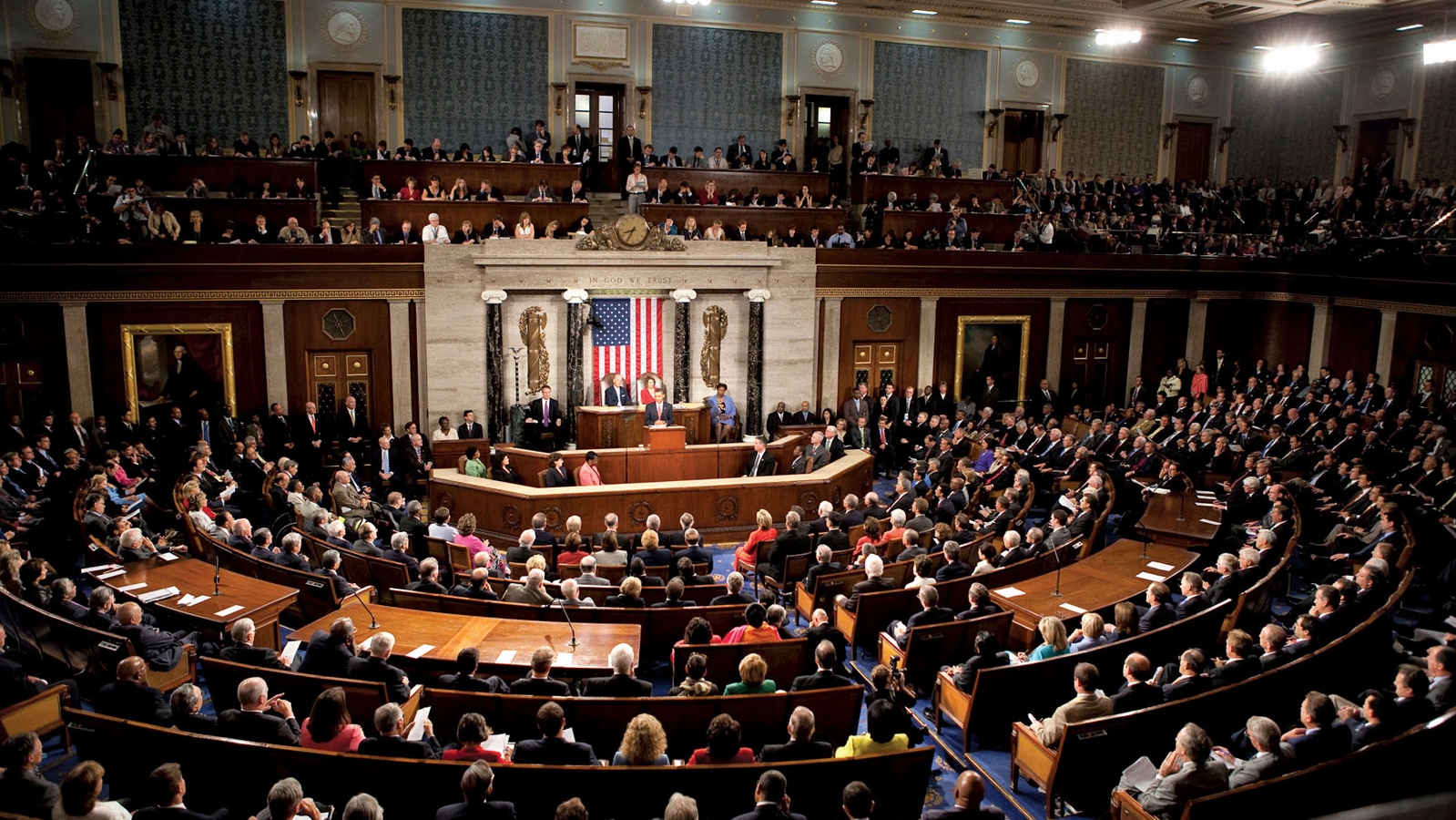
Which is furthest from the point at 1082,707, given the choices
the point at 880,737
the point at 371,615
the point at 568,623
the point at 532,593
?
the point at 371,615

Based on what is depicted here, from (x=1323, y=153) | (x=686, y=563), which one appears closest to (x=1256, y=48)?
(x=1323, y=153)

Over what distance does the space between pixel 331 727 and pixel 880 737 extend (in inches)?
121

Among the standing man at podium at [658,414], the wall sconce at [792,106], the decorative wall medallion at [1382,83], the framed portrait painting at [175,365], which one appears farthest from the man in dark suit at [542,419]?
the decorative wall medallion at [1382,83]

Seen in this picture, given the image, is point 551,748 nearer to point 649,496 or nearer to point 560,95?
point 649,496

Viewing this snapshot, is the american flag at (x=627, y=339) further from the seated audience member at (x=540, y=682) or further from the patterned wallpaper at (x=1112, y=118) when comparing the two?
the patterned wallpaper at (x=1112, y=118)

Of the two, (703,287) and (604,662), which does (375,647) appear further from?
(703,287)

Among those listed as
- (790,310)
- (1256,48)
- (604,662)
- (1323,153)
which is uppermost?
(1256,48)

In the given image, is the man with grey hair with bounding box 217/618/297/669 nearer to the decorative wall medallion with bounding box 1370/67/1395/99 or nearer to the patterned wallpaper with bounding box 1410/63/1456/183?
the patterned wallpaper with bounding box 1410/63/1456/183

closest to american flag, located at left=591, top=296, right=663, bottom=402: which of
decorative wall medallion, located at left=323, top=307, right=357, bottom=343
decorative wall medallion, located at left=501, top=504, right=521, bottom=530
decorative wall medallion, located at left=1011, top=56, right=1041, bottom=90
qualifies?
decorative wall medallion, located at left=323, top=307, right=357, bottom=343

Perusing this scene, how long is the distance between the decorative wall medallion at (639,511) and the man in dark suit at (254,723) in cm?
703

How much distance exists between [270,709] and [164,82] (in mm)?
16650

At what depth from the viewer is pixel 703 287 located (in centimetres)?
1661

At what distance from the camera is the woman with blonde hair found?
513cm

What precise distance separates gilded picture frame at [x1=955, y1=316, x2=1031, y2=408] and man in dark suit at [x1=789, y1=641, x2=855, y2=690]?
13096mm
